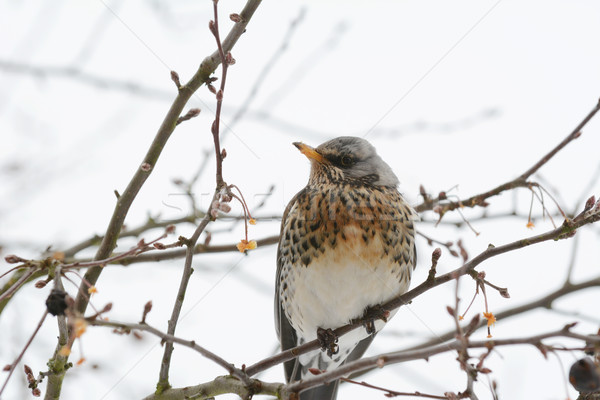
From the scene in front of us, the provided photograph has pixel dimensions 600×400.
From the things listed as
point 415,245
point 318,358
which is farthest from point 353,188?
point 318,358

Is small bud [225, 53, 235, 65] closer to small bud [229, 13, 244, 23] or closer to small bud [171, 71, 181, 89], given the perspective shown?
small bud [229, 13, 244, 23]

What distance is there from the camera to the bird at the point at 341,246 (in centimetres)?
367

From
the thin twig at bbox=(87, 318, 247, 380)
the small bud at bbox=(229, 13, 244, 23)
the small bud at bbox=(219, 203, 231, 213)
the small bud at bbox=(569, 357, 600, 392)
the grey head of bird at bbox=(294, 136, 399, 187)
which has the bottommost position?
the small bud at bbox=(569, 357, 600, 392)

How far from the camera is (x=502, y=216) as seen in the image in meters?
4.15

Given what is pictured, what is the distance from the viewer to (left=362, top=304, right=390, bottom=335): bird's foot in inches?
147

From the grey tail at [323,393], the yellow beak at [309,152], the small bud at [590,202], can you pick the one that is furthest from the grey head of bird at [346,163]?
the small bud at [590,202]

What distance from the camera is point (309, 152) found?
165 inches

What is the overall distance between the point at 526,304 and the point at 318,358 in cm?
150

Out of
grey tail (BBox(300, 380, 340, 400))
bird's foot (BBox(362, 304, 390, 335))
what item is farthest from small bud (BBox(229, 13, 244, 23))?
grey tail (BBox(300, 380, 340, 400))

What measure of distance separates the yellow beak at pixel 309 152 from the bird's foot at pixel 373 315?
41.7 inches

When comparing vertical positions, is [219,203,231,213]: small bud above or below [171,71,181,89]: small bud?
below

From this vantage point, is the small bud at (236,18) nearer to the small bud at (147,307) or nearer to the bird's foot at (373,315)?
the small bud at (147,307)

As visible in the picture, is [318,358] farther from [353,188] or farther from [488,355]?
[488,355]

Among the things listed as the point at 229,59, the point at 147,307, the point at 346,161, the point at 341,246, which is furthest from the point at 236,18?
the point at 346,161
